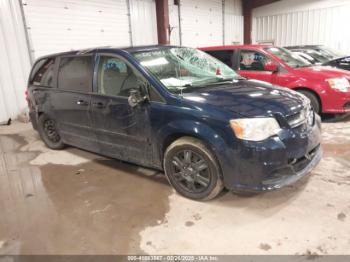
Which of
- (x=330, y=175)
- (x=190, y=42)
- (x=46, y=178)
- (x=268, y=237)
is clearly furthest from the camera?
(x=190, y=42)

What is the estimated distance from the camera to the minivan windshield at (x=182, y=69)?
9.86ft

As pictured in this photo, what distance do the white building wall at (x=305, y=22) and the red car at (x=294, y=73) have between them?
858 centimetres

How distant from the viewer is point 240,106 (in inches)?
101

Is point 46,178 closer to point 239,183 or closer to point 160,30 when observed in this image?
point 239,183

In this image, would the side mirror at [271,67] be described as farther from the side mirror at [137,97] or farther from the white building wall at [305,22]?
the white building wall at [305,22]

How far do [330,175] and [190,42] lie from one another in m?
8.91

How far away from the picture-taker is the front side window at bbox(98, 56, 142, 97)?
10.3ft

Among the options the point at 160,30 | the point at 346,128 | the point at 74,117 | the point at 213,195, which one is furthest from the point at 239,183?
the point at 160,30

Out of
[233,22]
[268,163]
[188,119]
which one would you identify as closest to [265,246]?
[268,163]

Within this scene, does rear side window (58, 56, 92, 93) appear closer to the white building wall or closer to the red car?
the red car

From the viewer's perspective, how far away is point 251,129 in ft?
7.97

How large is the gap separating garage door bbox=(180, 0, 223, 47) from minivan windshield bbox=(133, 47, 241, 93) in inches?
293

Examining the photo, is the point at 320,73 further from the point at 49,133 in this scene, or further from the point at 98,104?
the point at 49,133

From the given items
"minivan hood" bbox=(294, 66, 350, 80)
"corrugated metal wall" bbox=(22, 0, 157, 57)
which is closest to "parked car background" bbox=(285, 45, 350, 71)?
"minivan hood" bbox=(294, 66, 350, 80)
